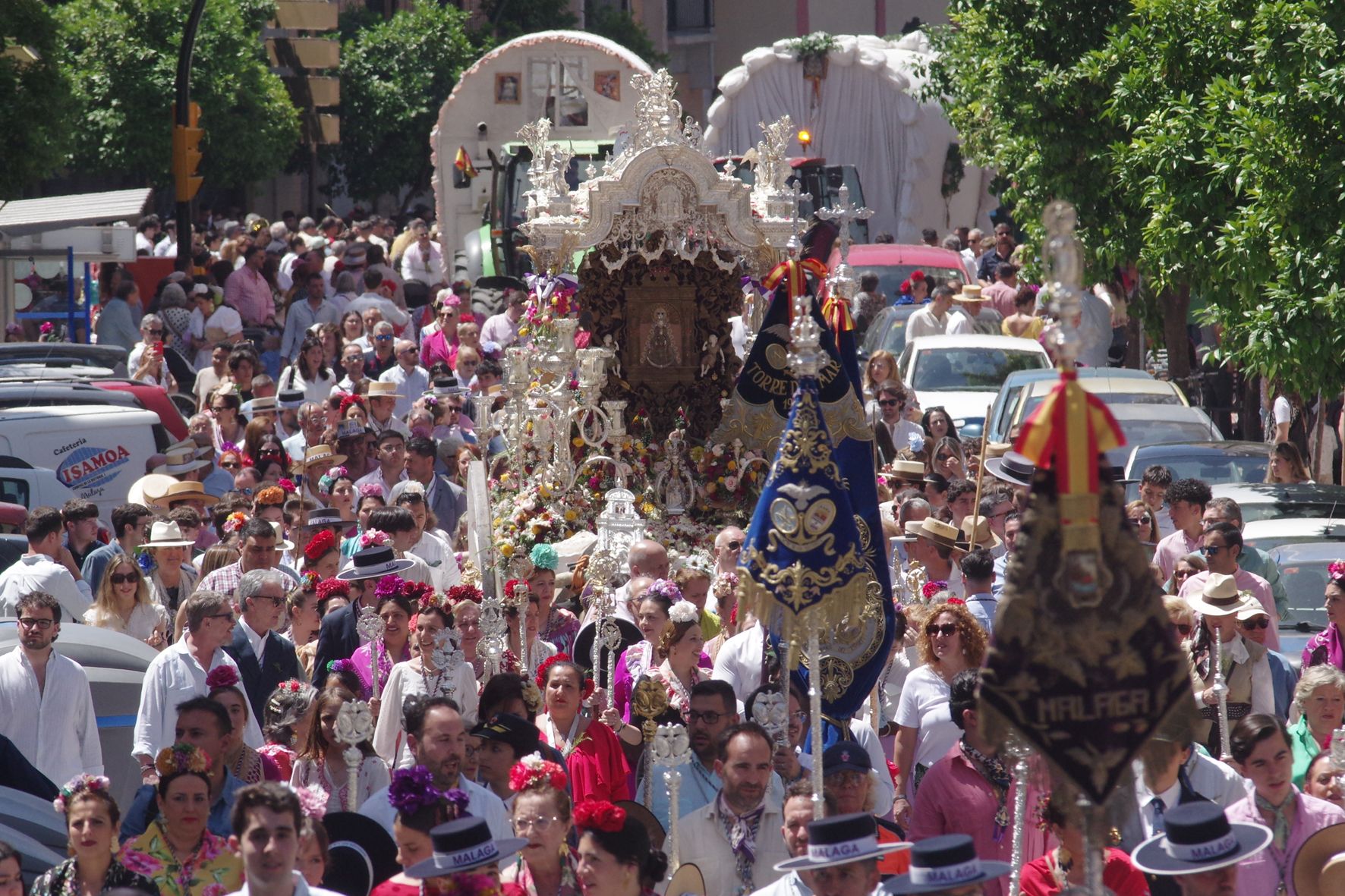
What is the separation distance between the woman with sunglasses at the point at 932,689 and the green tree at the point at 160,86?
26.7 m

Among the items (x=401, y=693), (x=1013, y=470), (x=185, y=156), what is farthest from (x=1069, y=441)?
(x=185, y=156)

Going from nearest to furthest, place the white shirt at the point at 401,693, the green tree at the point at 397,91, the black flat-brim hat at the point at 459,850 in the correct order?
the black flat-brim hat at the point at 459,850
the white shirt at the point at 401,693
the green tree at the point at 397,91

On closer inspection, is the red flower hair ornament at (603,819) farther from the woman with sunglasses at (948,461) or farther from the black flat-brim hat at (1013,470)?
the woman with sunglasses at (948,461)

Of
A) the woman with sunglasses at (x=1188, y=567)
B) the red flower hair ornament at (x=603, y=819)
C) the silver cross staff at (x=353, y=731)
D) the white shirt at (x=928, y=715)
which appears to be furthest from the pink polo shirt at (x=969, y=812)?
the woman with sunglasses at (x=1188, y=567)

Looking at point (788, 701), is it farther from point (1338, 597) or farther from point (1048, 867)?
point (1338, 597)

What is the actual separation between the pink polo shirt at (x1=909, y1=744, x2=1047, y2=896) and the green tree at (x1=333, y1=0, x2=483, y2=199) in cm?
3570

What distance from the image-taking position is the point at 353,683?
950 centimetres

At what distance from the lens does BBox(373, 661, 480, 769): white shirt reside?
31.8 feet

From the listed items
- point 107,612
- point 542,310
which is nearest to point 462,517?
point 542,310

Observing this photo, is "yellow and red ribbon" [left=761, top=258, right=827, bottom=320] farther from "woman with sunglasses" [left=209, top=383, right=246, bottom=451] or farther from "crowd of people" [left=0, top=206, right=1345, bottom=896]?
"woman with sunglasses" [left=209, top=383, right=246, bottom=451]

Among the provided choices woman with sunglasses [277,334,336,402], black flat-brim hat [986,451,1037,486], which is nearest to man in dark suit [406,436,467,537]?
woman with sunglasses [277,334,336,402]

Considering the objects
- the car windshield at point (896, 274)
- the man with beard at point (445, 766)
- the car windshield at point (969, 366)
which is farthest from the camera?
the car windshield at point (896, 274)

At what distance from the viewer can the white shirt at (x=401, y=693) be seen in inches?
381

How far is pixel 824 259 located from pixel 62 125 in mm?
7351
